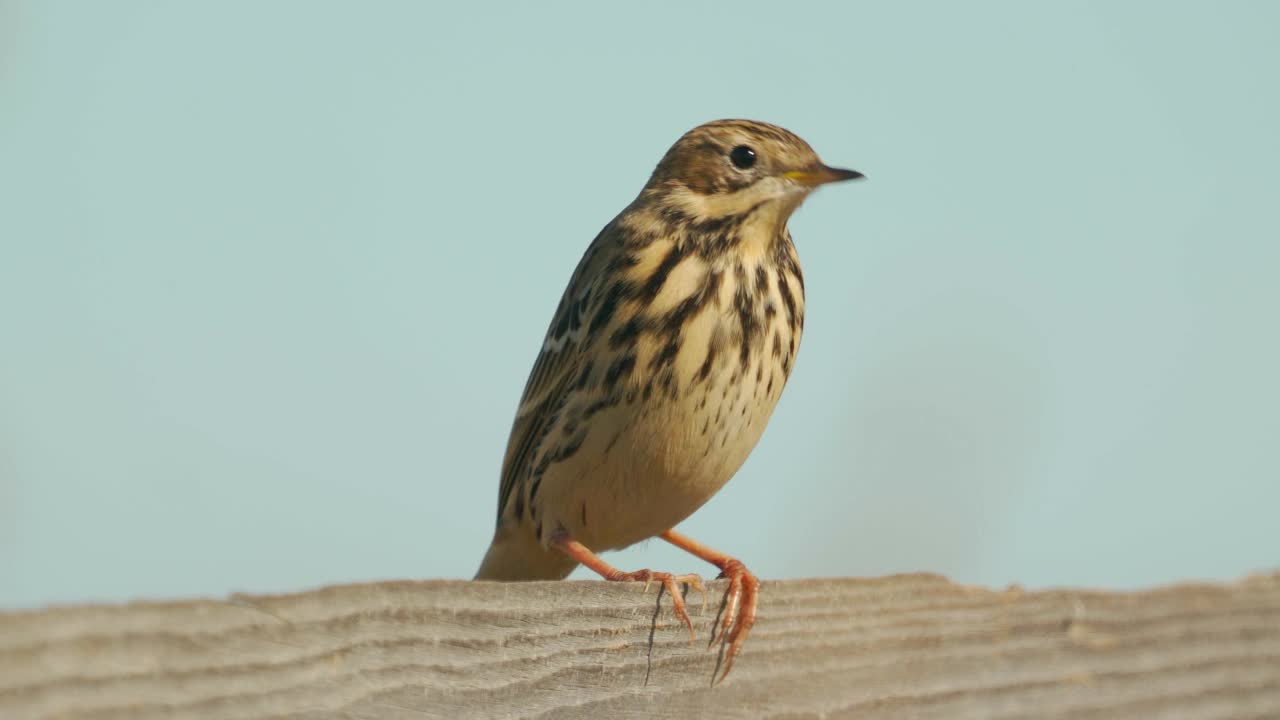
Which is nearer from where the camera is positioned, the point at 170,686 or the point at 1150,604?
the point at 170,686

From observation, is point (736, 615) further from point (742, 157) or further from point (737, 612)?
point (742, 157)

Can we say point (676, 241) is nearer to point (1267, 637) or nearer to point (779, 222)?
point (779, 222)

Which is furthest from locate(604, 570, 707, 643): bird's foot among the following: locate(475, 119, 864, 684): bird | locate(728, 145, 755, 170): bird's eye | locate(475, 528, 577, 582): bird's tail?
locate(728, 145, 755, 170): bird's eye

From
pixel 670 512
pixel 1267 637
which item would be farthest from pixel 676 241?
pixel 1267 637

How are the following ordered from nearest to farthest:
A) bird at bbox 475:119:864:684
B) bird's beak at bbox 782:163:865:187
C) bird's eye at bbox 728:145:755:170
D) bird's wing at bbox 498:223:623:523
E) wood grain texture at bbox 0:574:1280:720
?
1. wood grain texture at bbox 0:574:1280:720
2. bird at bbox 475:119:864:684
3. bird's wing at bbox 498:223:623:523
4. bird's beak at bbox 782:163:865:187
5. bird's eye at bbox 728:145:755:170

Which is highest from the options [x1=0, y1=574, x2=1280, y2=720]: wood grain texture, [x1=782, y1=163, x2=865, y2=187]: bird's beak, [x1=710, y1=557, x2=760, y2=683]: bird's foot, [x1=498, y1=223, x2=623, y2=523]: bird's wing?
[x1=782, y1=163, x2=865, y2=187]: bird's beak

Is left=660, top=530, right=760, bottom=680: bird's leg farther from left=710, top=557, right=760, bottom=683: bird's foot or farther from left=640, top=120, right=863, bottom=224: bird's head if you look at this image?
left=640, top=120, right=863, bottom=224: bird's head

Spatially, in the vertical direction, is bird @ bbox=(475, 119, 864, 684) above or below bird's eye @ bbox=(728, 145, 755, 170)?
below

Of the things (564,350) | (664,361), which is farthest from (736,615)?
(564,350)
